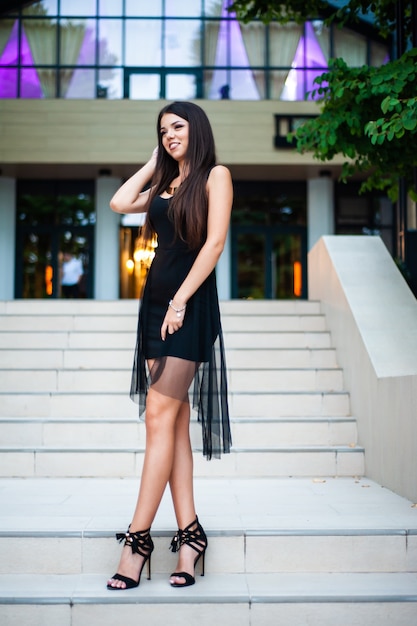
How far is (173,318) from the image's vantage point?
295 cm

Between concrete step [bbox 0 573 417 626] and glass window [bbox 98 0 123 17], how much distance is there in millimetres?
16908

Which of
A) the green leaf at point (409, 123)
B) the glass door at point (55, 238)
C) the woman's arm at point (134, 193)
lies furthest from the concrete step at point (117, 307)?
the glass door at point (55, 238)

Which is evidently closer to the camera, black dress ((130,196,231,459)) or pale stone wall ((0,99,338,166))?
black dress ((130,196,231,459))

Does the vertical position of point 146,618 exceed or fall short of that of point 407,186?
it falls short

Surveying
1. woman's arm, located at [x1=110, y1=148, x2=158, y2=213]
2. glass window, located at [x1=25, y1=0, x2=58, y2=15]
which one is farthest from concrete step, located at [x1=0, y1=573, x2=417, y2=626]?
glass window, located at [x1=25, y1=0, x2=58, y2=15]

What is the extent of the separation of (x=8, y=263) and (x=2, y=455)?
44.1ft

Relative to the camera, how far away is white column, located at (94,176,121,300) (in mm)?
17141

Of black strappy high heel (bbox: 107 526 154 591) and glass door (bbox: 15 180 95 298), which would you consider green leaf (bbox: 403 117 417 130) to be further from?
glass door (bbox: 15 180 95 298)

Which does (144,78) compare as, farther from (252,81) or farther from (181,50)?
(252,81)

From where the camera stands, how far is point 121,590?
290 cm

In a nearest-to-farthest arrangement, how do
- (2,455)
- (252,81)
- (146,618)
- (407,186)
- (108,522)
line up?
(146,618) → (108,522) → (2,455) → (407,186) → (252,81)

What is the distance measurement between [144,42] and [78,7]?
1.96 m

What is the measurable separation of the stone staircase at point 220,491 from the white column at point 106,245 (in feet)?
32.2

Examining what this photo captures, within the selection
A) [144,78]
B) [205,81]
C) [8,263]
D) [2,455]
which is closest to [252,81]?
[205,81]
